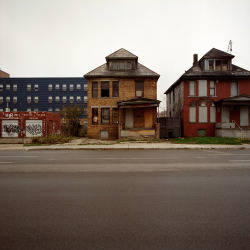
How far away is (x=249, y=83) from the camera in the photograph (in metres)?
24.5

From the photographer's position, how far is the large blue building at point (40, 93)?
5941 centimetres

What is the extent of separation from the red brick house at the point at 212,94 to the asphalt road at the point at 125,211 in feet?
62.8

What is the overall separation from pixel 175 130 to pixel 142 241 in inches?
894

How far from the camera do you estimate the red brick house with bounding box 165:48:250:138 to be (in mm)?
24406

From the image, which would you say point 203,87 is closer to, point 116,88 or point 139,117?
point 139,117

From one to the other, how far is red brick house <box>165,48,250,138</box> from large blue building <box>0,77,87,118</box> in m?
39.3

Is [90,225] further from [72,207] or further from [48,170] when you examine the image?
[48,170]

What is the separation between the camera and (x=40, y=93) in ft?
198

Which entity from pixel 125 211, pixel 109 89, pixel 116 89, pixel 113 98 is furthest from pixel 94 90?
pixel 125 211

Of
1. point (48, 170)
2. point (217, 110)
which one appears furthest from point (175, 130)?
point (48, 170)

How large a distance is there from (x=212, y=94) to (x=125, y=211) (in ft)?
78.6

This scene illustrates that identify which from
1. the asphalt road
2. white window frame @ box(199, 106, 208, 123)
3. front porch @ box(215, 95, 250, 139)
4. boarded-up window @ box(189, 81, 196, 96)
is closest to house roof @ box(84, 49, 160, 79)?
boarded-up window @ box(189, 81, 196, 96)

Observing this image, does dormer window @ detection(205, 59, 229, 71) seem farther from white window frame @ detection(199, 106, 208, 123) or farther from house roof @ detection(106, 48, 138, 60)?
house roof @ detection(106, 48, 138, 60)

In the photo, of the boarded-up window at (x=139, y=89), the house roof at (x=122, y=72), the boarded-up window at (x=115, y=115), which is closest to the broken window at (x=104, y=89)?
the house roof at (x=122, y=72)
